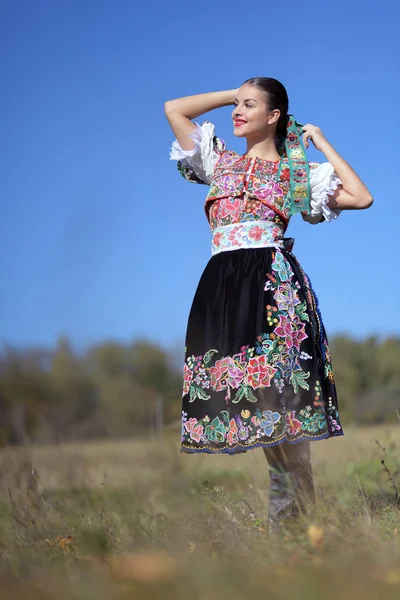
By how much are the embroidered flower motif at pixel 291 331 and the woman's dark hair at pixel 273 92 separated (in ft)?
3.34

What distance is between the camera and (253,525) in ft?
9.80

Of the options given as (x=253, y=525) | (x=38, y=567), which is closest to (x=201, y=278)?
(x=253, y=525)

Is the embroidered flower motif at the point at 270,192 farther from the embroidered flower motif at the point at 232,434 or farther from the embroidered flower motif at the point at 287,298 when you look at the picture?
the embroidered flower motif at the point at 232,434

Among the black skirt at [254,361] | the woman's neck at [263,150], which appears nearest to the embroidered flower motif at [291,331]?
the black skirt at [254,361]

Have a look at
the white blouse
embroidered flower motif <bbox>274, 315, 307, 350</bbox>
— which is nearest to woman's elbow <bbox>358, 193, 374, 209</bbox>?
the white blouse

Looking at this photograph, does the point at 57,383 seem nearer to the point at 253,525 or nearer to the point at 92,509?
the point at 92,509

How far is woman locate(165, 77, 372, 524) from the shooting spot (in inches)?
120

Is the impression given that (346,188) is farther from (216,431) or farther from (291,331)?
(216,431)

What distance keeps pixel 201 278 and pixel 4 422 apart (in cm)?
162

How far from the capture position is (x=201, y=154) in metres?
3.54

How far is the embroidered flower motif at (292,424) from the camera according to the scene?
9.98 feet

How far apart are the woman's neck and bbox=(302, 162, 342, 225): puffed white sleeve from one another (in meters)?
0.20

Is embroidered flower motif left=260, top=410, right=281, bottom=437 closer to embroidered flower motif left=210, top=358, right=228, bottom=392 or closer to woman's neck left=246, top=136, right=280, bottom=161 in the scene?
embroidered flower motif left=210, top=358, right=228, bottom=392

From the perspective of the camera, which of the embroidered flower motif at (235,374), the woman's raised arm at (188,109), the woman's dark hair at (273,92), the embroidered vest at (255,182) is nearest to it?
the embroidered flower motif at (235,374)
